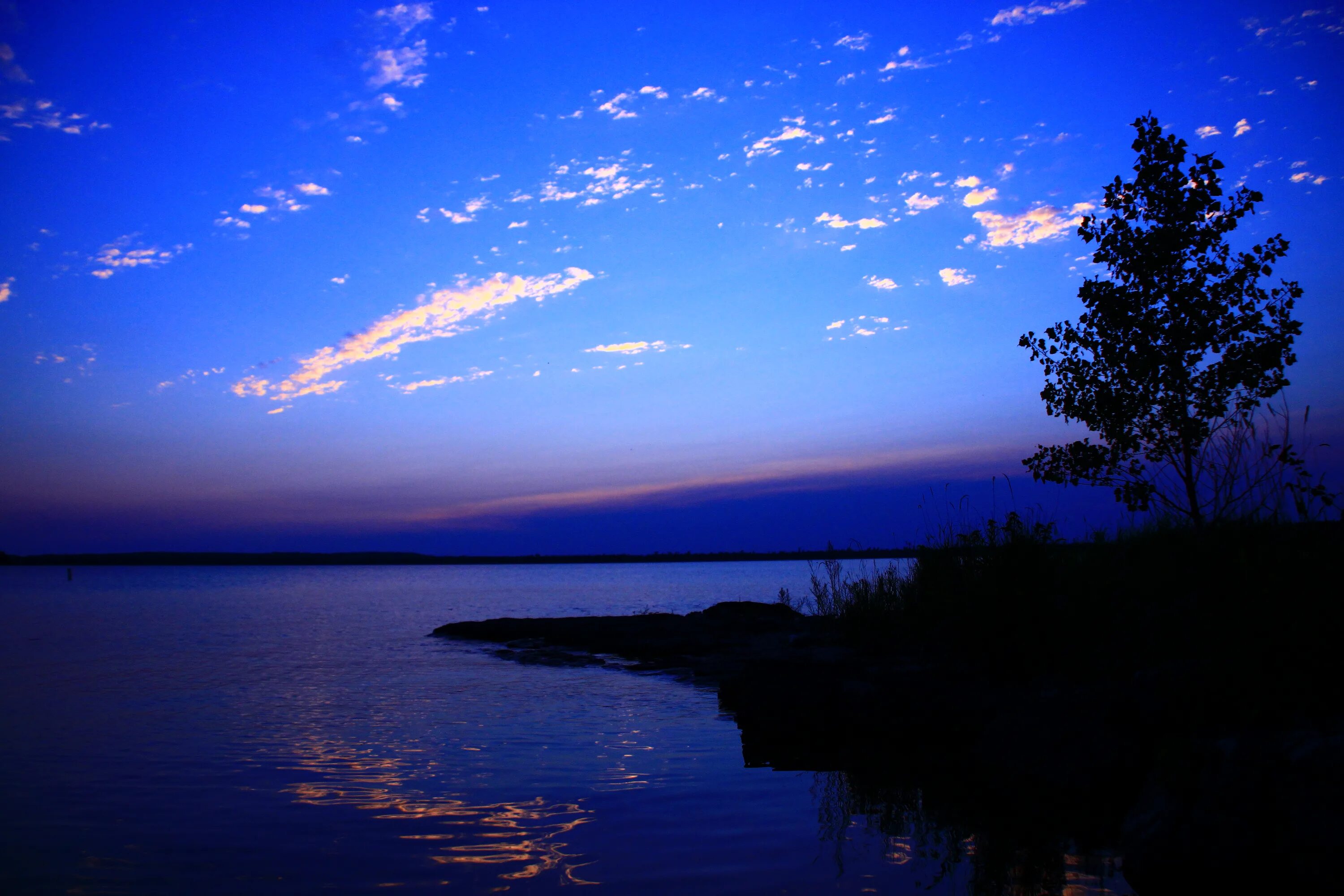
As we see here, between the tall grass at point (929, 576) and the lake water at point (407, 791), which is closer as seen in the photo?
the lake water at point (407, 791)

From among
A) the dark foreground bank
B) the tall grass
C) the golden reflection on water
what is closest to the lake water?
the golden reflection on water

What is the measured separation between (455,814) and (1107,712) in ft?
18.2

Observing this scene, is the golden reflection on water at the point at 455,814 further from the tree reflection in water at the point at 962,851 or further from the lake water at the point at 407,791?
the tree reflection in water at the point at 962,851

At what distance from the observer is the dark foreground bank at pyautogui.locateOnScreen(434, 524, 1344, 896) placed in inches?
184

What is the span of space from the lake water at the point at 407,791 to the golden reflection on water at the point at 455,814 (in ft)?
0.09

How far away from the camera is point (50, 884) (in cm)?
507

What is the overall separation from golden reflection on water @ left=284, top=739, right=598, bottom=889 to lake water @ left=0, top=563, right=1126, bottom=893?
3 cm

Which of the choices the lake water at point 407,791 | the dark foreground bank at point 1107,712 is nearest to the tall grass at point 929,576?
the dark foreground bank at point 1107,712

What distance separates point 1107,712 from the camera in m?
6.49

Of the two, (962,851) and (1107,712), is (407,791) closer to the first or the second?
(962,851)

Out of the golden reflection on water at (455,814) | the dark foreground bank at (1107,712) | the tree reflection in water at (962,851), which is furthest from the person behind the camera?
the golden reflection on water at (455,814)

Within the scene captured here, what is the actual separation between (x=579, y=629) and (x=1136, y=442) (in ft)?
47.6

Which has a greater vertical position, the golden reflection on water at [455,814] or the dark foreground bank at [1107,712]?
the dark foreground bank at [1107,712]

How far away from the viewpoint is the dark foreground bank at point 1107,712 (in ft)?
15.4
